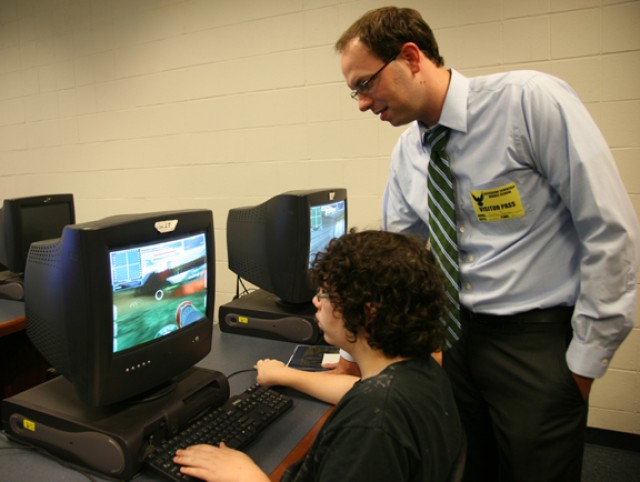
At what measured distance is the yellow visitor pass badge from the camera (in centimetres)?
117

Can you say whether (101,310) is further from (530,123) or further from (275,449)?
(530,123)

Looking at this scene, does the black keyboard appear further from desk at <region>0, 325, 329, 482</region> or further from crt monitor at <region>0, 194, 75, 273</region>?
crt monitor at <region>0, 194, 75, 273</region>

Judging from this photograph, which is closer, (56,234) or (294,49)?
(56,234)

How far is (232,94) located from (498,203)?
221 cm

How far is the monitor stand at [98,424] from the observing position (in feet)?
3.26

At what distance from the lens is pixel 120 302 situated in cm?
105

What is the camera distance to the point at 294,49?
110 inches

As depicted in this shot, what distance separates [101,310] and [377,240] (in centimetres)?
58

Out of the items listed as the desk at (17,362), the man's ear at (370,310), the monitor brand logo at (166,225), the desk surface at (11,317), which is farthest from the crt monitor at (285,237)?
the desk at (17,362)

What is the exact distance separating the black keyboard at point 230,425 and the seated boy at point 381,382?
0.03 meters

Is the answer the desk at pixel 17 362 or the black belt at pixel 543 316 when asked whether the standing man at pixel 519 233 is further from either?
the desk at pixel 17 362

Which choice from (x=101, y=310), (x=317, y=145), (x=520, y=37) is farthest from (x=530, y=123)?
(x=317, y=145)

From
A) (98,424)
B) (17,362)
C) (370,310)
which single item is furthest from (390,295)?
(17,362)

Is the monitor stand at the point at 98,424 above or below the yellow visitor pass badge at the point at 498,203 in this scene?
below
